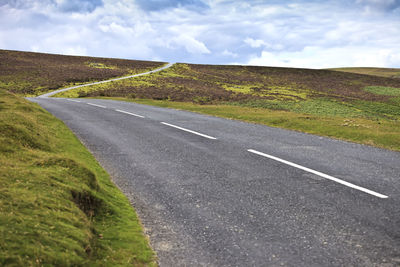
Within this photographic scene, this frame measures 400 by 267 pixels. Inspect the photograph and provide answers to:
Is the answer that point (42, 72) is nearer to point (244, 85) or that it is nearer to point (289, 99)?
point (244, 85)

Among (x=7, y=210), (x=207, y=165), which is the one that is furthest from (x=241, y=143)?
(x=7, y=210)

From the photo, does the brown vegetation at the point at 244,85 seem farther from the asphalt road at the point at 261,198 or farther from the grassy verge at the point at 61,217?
the grassy verge at the point at 61,217

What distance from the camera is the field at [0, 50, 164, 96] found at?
50.6 m

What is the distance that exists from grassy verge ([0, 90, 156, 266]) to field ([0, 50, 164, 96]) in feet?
141

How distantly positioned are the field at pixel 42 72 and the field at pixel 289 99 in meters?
7.09

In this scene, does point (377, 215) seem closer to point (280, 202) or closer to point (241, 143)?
point (280, 202)

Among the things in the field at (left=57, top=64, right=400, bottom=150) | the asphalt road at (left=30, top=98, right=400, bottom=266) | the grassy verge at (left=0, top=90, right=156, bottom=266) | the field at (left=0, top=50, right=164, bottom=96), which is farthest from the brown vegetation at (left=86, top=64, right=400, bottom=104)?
the grassy verge at (left=0, top=90, right=156, bottom=266)

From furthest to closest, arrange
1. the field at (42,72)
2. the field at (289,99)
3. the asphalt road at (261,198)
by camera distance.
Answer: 1. the field at (42,72)
2. the field at (289,99)
3. the asphalt road at (261,198)

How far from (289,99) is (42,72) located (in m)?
45.4

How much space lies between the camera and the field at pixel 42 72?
50603mm

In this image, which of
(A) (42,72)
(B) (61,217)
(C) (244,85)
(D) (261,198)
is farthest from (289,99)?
(A) (42,72)

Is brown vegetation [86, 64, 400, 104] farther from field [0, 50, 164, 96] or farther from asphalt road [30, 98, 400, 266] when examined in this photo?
asphalt road [30, 98, 400, 266]

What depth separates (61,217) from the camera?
418 centimetres

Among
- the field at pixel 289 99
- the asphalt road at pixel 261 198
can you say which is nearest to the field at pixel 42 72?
the field at pixel 289 99
